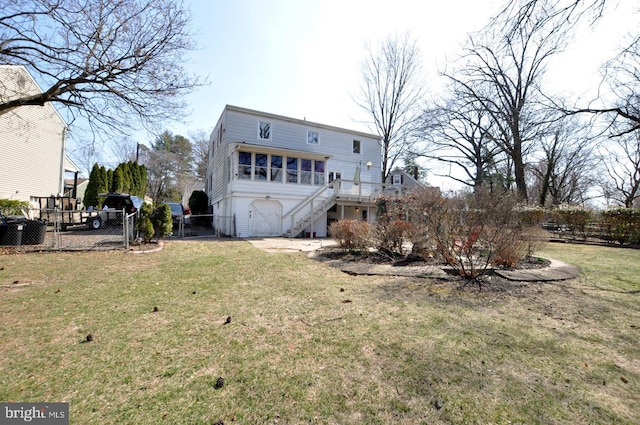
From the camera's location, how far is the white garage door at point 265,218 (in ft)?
53.7

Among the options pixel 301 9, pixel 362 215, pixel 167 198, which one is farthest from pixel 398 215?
pixel 167 198

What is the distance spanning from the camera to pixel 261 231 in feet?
54.6

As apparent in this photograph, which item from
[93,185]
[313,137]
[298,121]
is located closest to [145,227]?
[298,121]

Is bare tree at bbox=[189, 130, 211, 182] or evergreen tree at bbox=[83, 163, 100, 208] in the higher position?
bare tree at bbox=[189, 130, 211, 182]

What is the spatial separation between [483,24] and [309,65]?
7.94 m

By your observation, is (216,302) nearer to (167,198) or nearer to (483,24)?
(483,24)

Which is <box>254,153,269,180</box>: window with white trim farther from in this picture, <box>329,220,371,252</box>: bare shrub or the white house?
<box>329,220,371,252</box>: bare shrub

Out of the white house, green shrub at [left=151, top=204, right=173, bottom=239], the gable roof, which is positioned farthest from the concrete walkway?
the gable roof

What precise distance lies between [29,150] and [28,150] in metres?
0.08

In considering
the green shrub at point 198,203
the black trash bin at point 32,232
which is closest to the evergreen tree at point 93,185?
the green shrub at point 198,203

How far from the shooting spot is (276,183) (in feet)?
54.9

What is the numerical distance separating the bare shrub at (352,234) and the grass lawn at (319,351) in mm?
3266

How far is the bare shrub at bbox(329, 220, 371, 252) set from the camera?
8.79 m

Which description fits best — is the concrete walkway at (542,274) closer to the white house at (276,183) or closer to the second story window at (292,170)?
the white house at (276,183)
